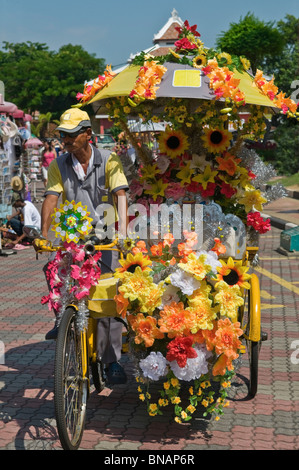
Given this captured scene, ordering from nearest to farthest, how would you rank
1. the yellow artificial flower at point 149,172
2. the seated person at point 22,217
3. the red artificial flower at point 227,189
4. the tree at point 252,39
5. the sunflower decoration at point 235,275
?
the sunflower decoration at point 235,275, the red artificial flower at point 227,189, the yellow artificial flower at point 149,172, the seated person at point 22,217, the tree at point 252,39

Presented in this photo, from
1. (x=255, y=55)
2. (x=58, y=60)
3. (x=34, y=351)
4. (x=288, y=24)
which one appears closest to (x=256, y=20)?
(x=255, y=55)

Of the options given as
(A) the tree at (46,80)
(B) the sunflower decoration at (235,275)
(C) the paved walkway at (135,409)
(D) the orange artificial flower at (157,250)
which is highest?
(A) the tree at (46,80)

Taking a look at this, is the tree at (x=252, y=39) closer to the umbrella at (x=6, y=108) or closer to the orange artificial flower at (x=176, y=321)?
the umbrella at (x=6, y=108)

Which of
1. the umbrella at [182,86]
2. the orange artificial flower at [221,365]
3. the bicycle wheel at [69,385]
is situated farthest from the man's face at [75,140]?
the orange artificial flower at [221,365]

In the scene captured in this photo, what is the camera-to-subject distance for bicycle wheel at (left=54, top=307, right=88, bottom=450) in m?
3.94

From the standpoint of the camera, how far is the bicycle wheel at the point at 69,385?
155 inches

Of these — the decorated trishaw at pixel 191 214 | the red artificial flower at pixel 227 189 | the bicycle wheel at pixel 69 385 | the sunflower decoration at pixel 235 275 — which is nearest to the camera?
the bicycle wheel at pixel 69 385

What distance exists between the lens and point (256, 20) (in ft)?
159

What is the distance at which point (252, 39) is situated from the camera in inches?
1781

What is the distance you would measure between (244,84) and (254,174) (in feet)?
2.49

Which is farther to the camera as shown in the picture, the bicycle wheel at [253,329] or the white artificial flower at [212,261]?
the bicycle wheel at [253,329]

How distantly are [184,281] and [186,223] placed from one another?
83cm

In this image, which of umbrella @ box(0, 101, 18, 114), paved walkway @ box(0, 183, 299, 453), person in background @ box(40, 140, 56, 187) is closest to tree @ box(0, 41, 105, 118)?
person in background @ box(40, 140, 56, 187)

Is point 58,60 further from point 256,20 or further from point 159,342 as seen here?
point 159,342
